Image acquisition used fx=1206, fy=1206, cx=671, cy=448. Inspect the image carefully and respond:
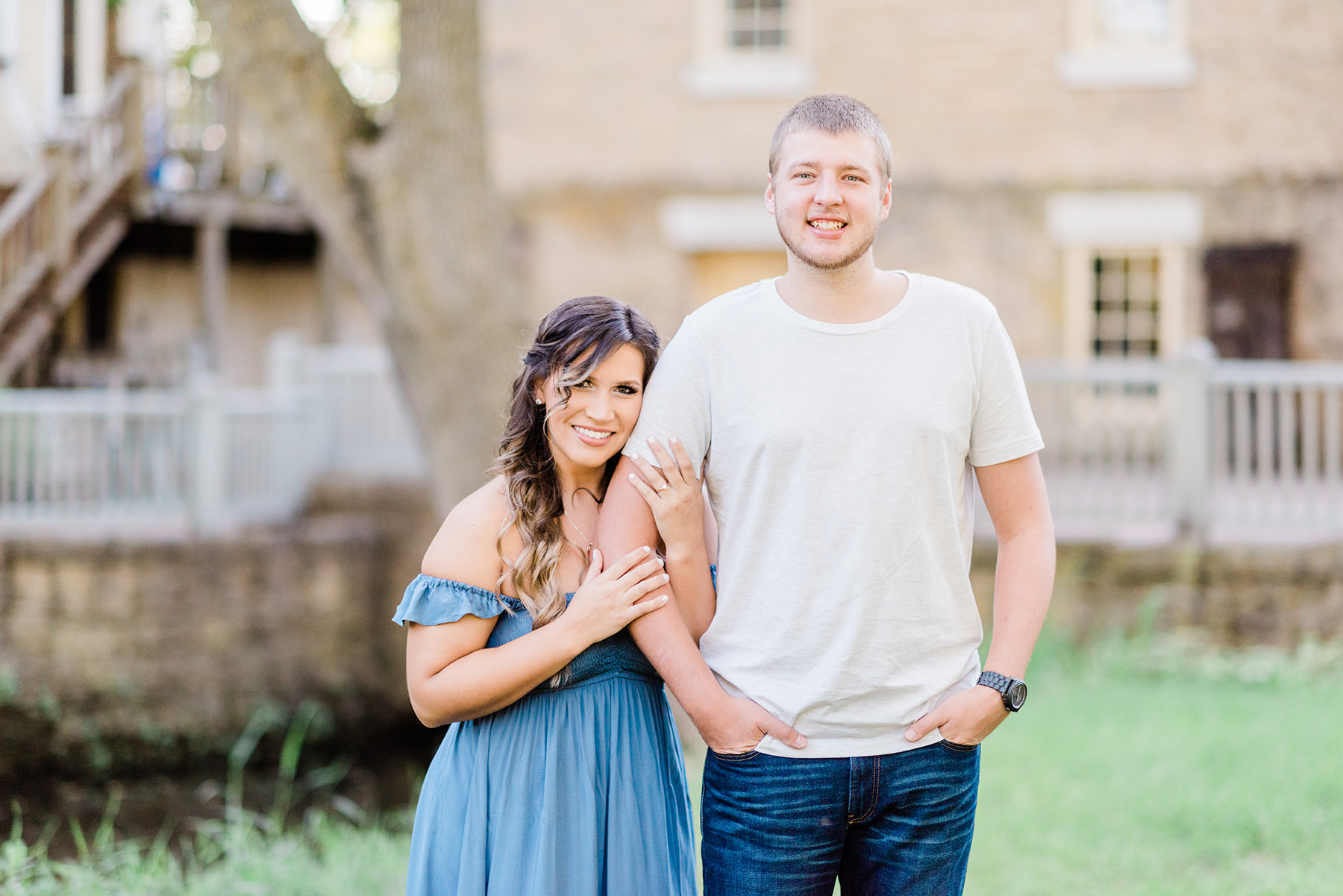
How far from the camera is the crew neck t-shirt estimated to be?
2.08 meters

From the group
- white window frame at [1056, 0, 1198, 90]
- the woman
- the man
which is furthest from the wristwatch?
white window frame at [1056, 0, 1198, 90]

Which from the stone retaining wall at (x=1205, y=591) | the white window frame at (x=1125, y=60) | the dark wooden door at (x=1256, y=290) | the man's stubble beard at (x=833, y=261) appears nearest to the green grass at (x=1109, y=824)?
the stone retaining wall at (x=1205, y=591)

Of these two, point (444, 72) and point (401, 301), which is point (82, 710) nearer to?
point (401, 301)

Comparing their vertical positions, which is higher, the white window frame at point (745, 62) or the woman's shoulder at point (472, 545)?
the white window frame at point (745, 62)

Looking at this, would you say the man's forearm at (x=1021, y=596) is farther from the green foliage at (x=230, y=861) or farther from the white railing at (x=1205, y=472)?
the white railing at (x=1205, y=472)

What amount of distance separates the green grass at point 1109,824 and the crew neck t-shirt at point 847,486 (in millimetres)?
2319

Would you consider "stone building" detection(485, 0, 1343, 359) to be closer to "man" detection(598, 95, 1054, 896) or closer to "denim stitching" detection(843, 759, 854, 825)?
"man" detection(598, 95, 1054, 896)

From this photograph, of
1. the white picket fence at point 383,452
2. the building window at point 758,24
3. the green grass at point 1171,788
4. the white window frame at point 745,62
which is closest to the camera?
the green grass at point 1171,788

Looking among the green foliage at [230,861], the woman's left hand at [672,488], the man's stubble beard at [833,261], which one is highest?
the man's stubble beard at [833,261]

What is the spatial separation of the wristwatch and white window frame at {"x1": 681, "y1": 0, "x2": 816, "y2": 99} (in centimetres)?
1024

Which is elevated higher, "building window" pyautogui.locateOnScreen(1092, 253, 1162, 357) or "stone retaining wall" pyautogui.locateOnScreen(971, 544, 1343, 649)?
"building window" pyautogui.locateOnScreen(1092, 253, 1162, 357)

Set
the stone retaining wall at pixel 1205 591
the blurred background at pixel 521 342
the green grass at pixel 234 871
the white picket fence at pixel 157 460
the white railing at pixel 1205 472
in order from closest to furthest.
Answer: the green grass at pixel 234 871 < the blurred background at pixel 521 342 < the stone retaining wall at pixel 1205 591 < the white railing at pixel 1205 472 < the white picket fence at pixel 157 460

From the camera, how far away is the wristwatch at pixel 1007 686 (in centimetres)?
212

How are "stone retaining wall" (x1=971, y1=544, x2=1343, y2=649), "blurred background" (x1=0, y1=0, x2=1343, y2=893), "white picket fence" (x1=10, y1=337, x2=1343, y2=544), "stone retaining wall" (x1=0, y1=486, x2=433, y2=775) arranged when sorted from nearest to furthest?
"blurred background" (x1=0, y1=0, x2=1343, y2=893) → "stone retaining wall" (x1=971, y1=544, x2=1343, y2=649) → "white picket fence" (x1=10, y1=337, x2=1343, y2=544) → "stone retaining wall" (x1=0, y1=486, x2=433, y2=775)
